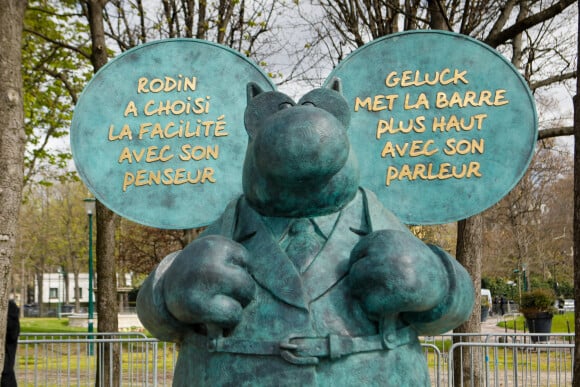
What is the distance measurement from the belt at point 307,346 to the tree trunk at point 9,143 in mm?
3889

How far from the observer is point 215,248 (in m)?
2.40

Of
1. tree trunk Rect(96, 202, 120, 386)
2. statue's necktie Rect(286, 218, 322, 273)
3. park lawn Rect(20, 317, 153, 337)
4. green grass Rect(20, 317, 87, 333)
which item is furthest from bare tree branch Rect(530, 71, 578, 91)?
green grass Rect(20, 317, 87, 333)

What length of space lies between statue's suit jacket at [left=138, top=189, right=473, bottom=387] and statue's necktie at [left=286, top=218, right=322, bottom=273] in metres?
0.03

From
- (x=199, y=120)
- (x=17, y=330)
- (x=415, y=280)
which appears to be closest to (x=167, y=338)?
(x=415, y=280)

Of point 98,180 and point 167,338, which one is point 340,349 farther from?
point 98,180

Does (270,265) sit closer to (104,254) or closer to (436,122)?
(436,122)

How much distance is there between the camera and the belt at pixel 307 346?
2.40m

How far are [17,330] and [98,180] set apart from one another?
4.42m

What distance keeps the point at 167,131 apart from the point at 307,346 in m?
2.00

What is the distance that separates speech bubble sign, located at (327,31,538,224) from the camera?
3.65 m

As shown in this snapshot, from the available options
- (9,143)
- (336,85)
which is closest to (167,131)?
(336,85)

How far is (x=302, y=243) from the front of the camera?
8.65 feet

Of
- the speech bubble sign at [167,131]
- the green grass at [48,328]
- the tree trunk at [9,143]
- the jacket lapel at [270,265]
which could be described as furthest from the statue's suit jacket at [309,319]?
the green grass at [48,328]

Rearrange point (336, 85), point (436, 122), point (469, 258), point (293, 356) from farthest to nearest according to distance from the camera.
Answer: point (469, 258)
point (436, 122)
point (336, 85)
point (293, 356)
